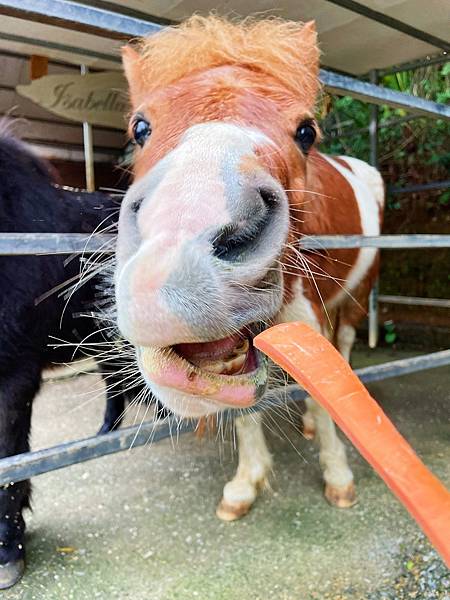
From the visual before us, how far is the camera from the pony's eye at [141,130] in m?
1.47

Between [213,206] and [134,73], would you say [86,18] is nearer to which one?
[134,73]

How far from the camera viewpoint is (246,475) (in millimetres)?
2309

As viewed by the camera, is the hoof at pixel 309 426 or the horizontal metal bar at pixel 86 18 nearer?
the horizontal metal bar at pixel 86 18

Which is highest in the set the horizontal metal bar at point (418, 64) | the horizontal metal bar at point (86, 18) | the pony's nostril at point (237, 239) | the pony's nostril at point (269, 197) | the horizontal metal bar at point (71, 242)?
the horizontal metal bar at point (86, 18)

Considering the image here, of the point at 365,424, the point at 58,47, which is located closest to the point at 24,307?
the point at 365,424

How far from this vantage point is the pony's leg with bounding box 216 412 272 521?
7.28 ft

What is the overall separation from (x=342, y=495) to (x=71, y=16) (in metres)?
2.15

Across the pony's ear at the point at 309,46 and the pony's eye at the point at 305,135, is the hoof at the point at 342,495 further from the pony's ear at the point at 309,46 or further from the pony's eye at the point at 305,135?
the pony's ear at the point at 309,46

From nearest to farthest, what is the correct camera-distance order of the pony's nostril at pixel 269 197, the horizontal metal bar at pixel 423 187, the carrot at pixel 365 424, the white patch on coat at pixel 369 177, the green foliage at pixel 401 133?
the carrot at pixel 365 424, the pony's nostril at pixel 269 197, the white patch on coat at pixel 369 177, the horizontal metal bar at pixel 423 187, the green foliage at pixel 401 133

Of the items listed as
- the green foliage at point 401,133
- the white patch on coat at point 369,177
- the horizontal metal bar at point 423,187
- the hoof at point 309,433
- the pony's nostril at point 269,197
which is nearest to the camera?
the pony's nostril at point 269,197

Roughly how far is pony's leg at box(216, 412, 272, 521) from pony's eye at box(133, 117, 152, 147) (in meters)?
1.26

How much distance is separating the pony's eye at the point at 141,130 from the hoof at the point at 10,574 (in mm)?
1588

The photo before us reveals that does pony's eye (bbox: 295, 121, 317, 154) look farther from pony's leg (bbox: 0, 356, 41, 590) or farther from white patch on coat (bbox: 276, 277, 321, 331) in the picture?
pony's leg (bbox: 0, 356, 41, 590)

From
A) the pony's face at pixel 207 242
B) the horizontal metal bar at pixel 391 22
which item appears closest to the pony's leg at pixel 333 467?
the pony's face at pixel 207 242
